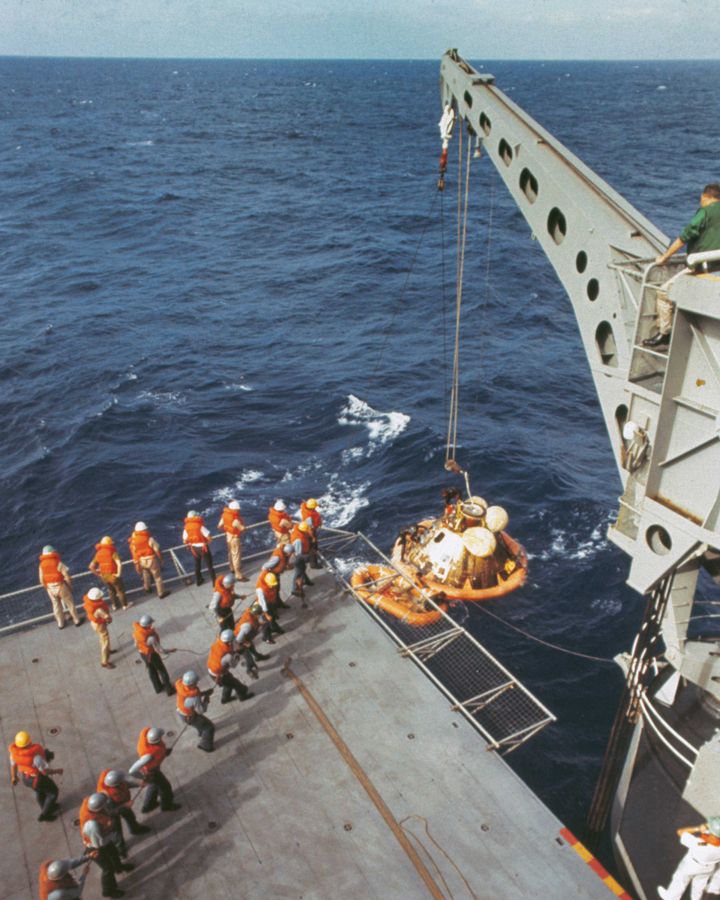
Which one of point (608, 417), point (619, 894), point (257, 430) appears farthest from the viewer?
point (257, 430)

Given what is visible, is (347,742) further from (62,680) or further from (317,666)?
(62,680)

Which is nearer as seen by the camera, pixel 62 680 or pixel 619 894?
pixel 619 894

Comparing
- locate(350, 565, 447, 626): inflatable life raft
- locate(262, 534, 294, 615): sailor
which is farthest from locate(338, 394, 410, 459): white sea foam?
locate(262, 534, 294, 615): sailor

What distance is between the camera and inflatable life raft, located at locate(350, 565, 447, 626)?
26547 mm

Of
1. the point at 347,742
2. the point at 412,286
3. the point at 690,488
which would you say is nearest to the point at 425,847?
the point at 347,742

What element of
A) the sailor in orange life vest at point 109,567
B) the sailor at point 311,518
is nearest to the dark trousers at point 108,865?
the sailor in orange life vest at point 109,567

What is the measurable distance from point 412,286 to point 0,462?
1580 inches

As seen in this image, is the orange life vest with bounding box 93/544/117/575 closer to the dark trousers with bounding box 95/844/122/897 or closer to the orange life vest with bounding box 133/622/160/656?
the orange life vest with bounding box 133/622/160/656

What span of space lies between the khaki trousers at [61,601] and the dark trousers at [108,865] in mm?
A: 8135

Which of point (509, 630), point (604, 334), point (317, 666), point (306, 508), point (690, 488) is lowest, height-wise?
point (509, 630)

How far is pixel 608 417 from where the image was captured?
54.5 feet

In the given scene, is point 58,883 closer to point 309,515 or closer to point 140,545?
point 140,545

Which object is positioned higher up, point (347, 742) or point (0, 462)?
point (347, 742)

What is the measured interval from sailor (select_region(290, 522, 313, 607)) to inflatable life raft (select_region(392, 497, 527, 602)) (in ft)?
26.6
